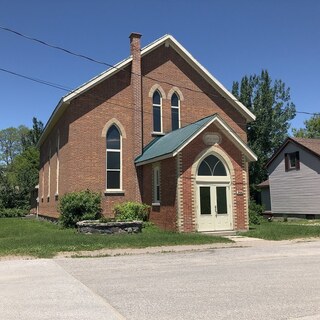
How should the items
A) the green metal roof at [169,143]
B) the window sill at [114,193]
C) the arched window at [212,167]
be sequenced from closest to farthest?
the green metal roof at [169,143], the arched window at [212,167], the window sill at [114,193]

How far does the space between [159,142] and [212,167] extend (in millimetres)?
3608

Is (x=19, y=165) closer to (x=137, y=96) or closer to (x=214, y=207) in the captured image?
(x=137, y=96)

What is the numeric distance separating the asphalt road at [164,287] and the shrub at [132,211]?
26.5ft

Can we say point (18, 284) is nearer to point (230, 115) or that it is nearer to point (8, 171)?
point (230, 115)

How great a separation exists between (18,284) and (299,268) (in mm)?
6484

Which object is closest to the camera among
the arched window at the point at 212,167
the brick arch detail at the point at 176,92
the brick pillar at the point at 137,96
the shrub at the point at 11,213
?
the arched window at the point at 212,167

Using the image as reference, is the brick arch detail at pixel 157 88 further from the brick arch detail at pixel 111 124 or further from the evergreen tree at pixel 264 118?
the evergreen tree at pixel 264 118

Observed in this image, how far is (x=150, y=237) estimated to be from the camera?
16312 mm

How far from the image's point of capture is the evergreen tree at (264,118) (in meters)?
46.3

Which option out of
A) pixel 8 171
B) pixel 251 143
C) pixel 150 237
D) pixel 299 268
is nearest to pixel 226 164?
pixel 150 237

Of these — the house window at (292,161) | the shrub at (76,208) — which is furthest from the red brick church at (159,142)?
the house window at (292,161)

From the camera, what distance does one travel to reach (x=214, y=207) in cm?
1925

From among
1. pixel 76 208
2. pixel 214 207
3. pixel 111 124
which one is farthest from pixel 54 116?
pixel 214 207

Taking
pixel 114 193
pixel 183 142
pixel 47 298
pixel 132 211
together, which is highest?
pixel 183 142
